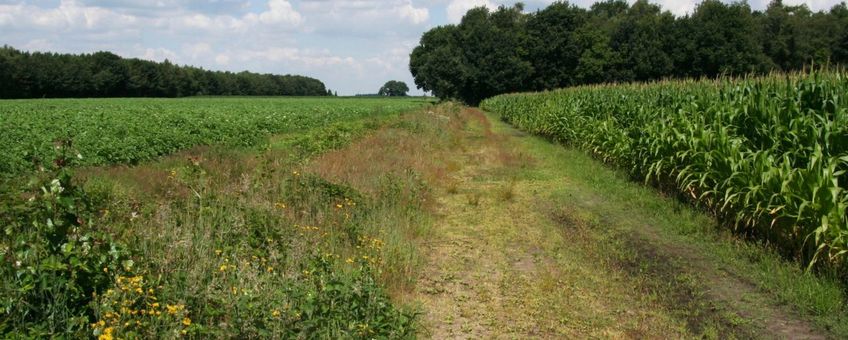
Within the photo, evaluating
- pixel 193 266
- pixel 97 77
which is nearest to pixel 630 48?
pixel 97 77

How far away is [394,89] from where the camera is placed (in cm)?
16900

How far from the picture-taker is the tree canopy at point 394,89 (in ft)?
552

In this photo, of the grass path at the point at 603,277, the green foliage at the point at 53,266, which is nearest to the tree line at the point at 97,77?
the grass path at the point at 603,277

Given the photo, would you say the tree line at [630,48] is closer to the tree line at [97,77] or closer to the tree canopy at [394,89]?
the tree line at [97,77]

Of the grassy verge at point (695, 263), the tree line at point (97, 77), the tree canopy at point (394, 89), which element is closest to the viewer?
the grassy verge at point (695, 263)

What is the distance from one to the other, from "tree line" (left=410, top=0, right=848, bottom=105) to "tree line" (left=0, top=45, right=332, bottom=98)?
139 ft

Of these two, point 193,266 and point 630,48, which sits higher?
point 630,48

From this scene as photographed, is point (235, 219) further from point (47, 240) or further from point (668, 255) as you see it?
point (668, 255)

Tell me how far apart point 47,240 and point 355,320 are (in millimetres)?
2112

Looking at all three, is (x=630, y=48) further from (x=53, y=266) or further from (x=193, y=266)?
(x=53, y=266)

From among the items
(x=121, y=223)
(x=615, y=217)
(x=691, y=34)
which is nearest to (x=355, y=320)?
(x=121, y=223)

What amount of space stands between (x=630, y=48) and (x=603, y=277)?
7422 cm

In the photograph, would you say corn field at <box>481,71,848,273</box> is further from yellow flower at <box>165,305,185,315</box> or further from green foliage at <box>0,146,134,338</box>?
green foliage at <box>0,146,134,338</box>

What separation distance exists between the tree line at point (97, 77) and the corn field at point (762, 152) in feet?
254
